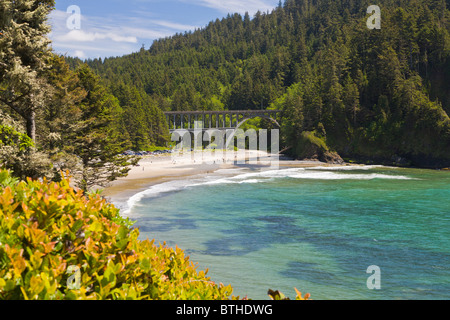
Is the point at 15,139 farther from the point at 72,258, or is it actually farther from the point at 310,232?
the point at 310,232

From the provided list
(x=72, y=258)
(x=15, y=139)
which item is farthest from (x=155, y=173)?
(x=72, y=258)

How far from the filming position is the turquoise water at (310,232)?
69.2ft

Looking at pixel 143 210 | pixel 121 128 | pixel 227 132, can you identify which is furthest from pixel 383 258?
pixel 227 132

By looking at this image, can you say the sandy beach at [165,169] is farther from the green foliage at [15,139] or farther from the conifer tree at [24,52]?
the green foliage at [15,139]

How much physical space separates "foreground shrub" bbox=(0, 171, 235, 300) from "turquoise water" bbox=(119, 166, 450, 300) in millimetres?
13904

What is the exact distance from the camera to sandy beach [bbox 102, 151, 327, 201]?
51688 millimetres

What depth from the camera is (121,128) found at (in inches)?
4454

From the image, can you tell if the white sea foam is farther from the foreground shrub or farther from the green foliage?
the foreground shrub

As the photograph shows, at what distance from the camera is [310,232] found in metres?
32.4

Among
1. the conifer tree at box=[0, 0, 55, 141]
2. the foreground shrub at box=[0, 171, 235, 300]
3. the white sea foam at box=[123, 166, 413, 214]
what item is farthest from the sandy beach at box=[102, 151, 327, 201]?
the foreground shrub at box=[0, 171, 235, 300]

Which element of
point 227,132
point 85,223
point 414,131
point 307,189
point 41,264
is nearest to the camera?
point 41,264

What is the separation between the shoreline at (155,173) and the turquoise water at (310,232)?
2962 mm

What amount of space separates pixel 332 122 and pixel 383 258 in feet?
277
